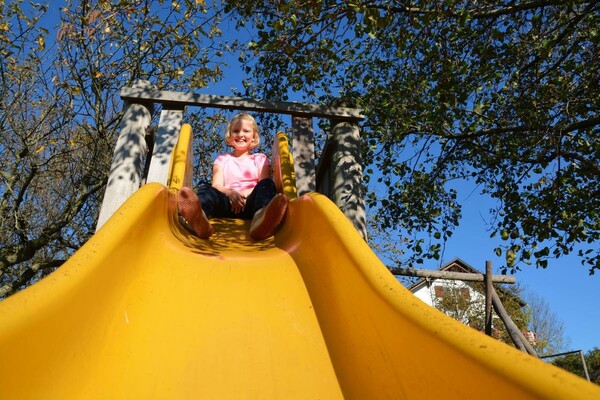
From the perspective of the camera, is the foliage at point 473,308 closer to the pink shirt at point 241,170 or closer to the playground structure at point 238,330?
the pink shirt at point 241,170

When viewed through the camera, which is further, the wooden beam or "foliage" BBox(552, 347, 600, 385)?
"foliage" BBox(552, 347, 600, 385)

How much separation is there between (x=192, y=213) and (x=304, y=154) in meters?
1.45

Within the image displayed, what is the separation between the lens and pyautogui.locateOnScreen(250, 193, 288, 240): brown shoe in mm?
3129

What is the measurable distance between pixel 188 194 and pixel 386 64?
4.94m

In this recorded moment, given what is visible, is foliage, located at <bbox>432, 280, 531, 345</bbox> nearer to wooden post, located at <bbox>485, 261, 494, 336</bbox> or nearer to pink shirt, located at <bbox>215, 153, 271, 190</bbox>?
wooden post, located at <bbox>485, 261, 494, 336</bbox>

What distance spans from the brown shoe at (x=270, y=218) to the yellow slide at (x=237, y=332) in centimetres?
57

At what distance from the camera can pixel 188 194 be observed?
2.82 metres

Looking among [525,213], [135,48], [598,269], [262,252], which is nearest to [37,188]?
[135,48]

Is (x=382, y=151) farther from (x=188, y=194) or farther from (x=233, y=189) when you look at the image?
(x=188, y=194)

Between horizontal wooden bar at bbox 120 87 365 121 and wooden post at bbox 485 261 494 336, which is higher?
horizontal wooden bar at bbox 120 87 365 121

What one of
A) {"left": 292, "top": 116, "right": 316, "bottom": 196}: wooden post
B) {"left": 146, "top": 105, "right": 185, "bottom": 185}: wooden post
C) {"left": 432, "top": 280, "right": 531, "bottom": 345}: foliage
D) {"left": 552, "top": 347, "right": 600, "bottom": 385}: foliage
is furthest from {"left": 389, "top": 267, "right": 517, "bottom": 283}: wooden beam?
{"left": 432, "top": 280, "right": 531, "bottom": 345}: foliage

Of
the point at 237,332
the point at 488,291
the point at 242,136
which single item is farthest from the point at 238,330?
the point at 488,291

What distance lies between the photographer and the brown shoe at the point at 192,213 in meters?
2.83

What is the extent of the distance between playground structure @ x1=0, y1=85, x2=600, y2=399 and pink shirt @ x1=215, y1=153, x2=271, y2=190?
1737mm
